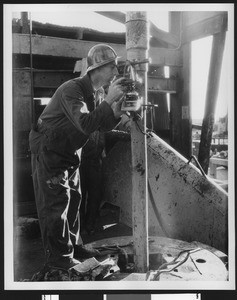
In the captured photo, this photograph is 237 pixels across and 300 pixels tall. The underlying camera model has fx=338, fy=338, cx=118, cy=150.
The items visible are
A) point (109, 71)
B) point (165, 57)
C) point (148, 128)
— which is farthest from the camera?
point (165, 57)

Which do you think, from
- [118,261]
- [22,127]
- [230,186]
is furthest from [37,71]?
[230,186]

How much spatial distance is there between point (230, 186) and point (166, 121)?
123 inches

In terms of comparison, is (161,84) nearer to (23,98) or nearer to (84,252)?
(23,98)

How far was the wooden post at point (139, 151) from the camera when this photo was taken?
2.00 meters

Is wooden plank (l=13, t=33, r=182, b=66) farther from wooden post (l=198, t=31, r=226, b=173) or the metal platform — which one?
the metal platform

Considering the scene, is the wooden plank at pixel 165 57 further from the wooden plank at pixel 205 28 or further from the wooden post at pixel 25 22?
the wooden post at pixel 25 22

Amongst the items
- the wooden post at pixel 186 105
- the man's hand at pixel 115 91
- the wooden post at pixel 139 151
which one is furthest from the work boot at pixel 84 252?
the wooden post at pixel 186 105

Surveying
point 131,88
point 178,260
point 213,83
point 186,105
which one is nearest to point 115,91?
point 131,88

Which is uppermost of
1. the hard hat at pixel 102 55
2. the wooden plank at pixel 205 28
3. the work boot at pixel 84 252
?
the wooden plank at pixel 205 28

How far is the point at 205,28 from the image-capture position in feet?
13.2

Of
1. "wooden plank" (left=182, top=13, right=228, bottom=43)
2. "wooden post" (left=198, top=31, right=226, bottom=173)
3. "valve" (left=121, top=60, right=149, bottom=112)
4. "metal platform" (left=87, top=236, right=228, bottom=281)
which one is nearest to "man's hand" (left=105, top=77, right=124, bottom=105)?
"valve" (left=121, top=60, right=149, bottom=112)

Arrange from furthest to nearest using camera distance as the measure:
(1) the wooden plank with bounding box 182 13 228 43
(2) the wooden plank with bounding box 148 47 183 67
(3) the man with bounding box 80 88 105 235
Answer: (2) the wooden plank with bounding box 148 47 183 67 < (3) the man with bounding box 80 88 105 235 < (1) the wooden plank with bounding box 182 13 228 43

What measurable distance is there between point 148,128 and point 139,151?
2242 mm

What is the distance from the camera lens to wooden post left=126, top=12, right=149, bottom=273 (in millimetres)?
1998
